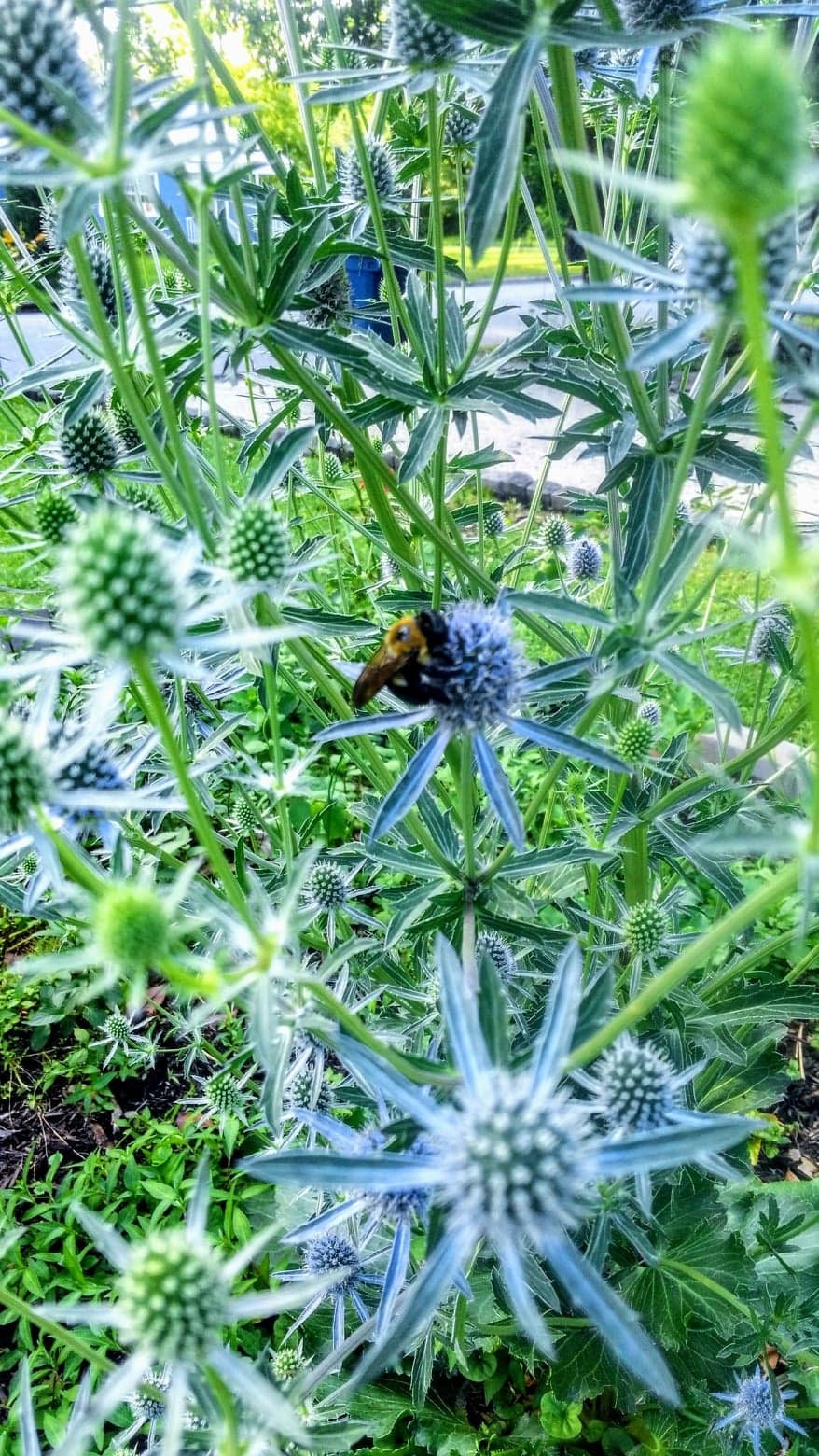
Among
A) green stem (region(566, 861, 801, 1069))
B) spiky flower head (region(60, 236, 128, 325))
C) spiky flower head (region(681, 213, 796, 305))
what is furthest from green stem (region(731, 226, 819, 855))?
spiky flower head (region(60, 236, 128, 325))

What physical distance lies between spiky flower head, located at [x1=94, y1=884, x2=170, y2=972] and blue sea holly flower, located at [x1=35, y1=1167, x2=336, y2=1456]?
25 centimetres

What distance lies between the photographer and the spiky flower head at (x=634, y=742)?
1.69 m

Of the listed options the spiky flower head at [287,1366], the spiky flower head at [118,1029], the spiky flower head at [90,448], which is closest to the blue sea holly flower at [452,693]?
the spiky flower head at [90,448]

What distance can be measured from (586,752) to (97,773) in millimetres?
616

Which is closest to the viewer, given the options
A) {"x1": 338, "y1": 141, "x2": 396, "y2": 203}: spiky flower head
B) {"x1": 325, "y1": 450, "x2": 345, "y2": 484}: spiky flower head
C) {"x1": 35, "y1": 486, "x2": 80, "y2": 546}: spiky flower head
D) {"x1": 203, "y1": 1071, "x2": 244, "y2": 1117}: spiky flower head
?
{"x1": 35, "y1": 486, "x2": 80, "y2": 546}: spiky flower head

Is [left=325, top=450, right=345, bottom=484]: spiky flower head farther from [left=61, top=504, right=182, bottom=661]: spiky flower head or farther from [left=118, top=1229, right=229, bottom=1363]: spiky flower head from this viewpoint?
[left=118, top=1229, right=229, bottom=1363]: spiky flower head

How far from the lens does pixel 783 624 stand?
221 centimetres

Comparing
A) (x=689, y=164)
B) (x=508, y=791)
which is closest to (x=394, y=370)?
(x=508, y=791)

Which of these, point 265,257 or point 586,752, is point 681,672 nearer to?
point 586,752

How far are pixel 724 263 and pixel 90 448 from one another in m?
1.12

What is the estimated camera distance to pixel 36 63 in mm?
1000

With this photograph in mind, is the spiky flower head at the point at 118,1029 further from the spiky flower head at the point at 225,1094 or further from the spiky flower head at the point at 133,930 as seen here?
the spiky flower head at the point at 133,930

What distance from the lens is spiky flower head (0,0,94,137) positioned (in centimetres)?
100

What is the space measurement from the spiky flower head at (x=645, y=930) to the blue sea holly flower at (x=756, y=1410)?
0.72 meters
